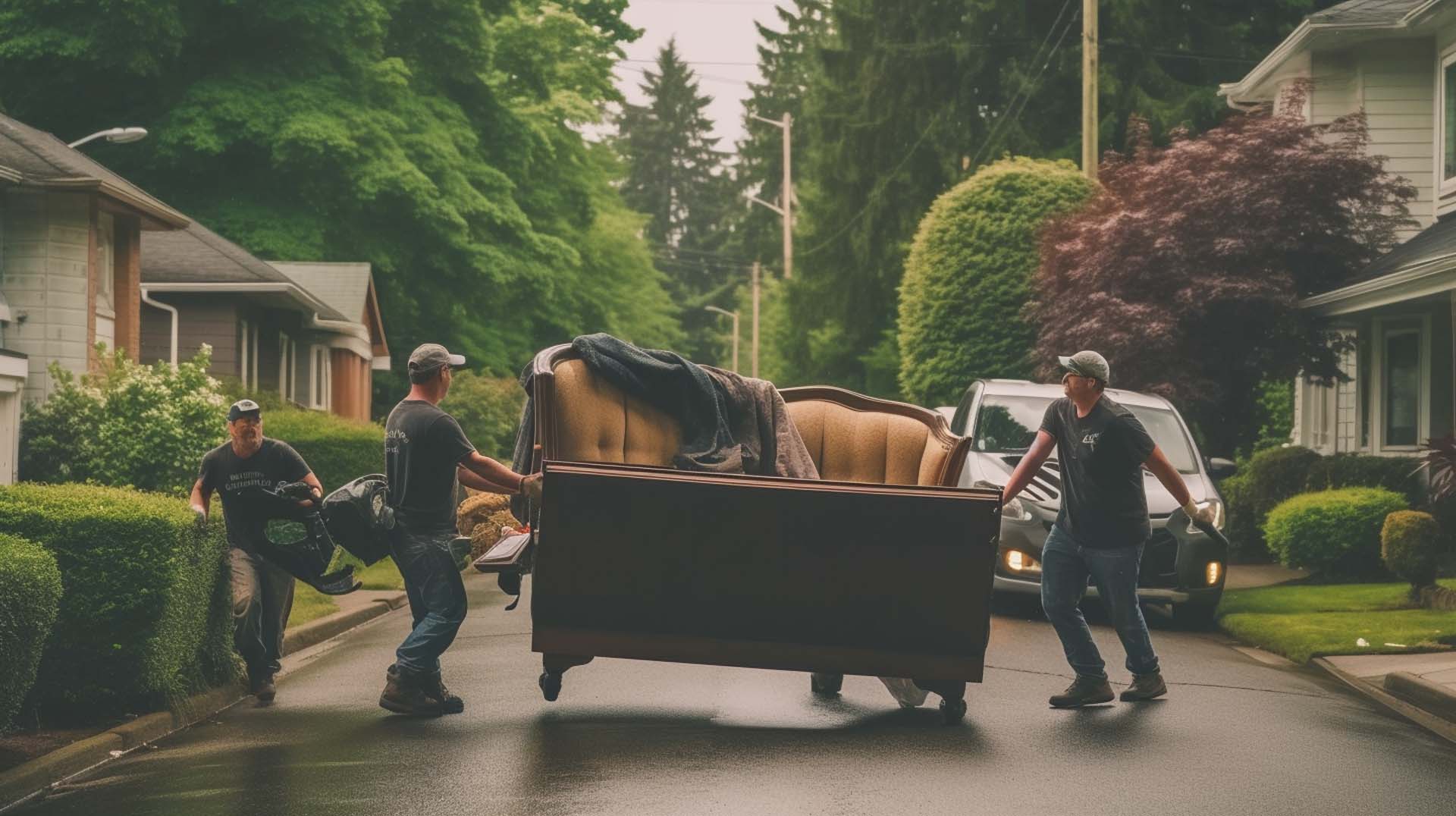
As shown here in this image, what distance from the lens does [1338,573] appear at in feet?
64.1

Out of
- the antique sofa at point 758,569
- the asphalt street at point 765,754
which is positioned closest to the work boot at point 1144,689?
the asphalt street at point 765,754

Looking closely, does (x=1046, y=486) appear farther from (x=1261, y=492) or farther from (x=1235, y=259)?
(x=1261, y=492)

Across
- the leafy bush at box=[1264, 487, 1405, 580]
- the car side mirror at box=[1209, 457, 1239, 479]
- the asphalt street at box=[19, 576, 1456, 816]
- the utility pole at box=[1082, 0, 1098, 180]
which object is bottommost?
the asphalt street at box=[19, 576, 1456, 816]

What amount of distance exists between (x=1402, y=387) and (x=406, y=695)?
17.2 m

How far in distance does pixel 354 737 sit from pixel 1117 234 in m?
15.8

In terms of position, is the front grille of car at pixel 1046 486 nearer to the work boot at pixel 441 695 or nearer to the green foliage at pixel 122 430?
the work boot at pixel 441 695

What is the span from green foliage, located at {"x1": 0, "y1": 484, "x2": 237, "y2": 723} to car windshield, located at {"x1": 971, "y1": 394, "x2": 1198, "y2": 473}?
334 inches

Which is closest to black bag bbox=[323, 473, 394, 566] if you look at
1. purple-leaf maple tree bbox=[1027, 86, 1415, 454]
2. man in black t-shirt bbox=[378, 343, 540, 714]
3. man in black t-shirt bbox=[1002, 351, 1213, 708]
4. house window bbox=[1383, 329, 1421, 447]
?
man in black t-shirt bbox=[378, 343, 540, 714]

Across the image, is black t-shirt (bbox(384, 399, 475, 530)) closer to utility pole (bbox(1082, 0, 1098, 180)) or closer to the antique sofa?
the antique sofa

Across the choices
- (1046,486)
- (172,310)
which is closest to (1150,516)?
(1046,486)

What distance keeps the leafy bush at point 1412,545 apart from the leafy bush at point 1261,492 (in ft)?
19.0

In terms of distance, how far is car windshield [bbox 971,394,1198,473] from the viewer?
16.3 m

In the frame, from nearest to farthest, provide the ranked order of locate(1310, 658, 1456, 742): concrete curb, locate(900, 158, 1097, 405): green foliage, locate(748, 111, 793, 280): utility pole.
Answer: locate(1310, 658, 1456, 742): concrete curb
locate(900, 158, 1097, 405): green foliage
locate(748, 111, 793, 280): utility pole

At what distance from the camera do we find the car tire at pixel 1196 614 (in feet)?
50.2
